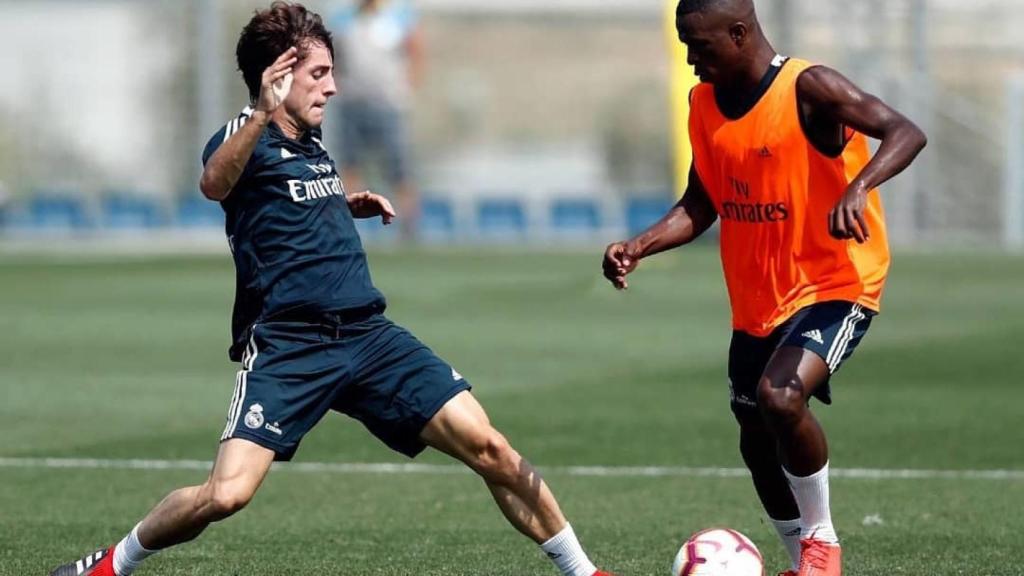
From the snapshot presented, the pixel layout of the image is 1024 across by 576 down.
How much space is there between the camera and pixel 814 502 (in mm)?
7035

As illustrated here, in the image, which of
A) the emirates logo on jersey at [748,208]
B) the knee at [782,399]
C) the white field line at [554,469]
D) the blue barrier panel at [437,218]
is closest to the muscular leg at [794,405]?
the knee at [782,399]

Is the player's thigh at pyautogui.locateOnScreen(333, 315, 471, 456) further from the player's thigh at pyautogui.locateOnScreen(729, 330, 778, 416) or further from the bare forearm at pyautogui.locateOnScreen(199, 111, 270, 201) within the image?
the player's thigh at pyautogui.locateOnScreen(729, 330, 778, 416)

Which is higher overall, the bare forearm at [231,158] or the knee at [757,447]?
the bare forearm at [231,158]

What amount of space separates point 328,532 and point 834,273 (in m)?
2.57

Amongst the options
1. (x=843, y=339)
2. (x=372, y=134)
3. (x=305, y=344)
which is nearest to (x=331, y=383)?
(x=305, y=344)

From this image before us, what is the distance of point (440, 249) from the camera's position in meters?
27.6

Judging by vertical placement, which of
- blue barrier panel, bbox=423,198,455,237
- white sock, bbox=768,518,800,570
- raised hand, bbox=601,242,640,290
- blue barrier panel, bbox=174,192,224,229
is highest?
raised hand, bbox=601,242,640,290

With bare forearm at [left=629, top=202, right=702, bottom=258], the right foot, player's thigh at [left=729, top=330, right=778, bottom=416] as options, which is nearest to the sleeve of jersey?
the right foot

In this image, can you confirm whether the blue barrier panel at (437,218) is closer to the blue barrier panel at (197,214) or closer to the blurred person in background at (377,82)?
the blue barrier panel at (197,214)

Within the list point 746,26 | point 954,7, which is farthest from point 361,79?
point 746,26

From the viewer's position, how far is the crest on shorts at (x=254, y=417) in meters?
6.63

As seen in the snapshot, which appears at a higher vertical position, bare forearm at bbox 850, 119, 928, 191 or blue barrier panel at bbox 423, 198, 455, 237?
bare forearm at bbox 850, 119, 928, 191

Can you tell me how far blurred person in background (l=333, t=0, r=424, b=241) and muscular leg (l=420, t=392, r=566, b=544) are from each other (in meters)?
19.1

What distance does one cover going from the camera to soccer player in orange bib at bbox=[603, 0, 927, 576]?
22.5 ft
